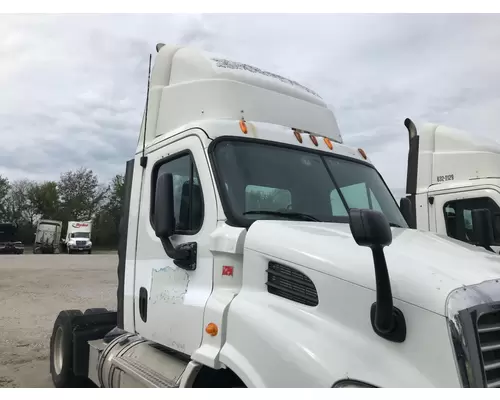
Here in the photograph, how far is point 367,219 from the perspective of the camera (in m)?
2.12

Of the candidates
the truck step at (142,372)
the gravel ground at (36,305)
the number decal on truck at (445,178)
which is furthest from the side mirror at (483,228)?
the gravel ground at (36,305)

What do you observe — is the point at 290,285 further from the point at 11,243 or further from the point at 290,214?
the point at 11,243

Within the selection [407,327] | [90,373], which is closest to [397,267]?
[407,327]

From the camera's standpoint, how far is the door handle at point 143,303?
12.5 feet

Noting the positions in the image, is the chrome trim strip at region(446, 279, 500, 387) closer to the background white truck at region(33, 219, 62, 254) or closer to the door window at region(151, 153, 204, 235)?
the door window at region(151, 153, 204, 235)

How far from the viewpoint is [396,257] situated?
2.48m

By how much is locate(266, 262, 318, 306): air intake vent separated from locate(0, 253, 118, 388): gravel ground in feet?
13.2

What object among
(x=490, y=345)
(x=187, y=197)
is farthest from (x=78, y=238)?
(x=490, y=345)

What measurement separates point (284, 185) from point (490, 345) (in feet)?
5.69

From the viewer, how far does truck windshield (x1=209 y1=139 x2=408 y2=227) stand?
127 inches

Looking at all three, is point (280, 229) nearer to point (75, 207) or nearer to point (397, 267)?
point (397, 267)

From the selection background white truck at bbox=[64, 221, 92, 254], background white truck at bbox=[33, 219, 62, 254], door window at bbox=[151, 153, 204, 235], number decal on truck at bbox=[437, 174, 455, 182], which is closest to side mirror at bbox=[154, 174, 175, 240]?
door window at bbox=[151, 153, 204, 235]

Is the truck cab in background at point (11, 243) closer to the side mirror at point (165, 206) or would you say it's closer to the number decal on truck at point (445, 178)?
the number decal on truck at point (445, 178)

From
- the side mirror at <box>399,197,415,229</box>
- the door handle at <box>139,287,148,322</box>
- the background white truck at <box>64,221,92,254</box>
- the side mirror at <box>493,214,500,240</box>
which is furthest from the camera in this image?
the background white truck at <box>64,221,92,254</box>
